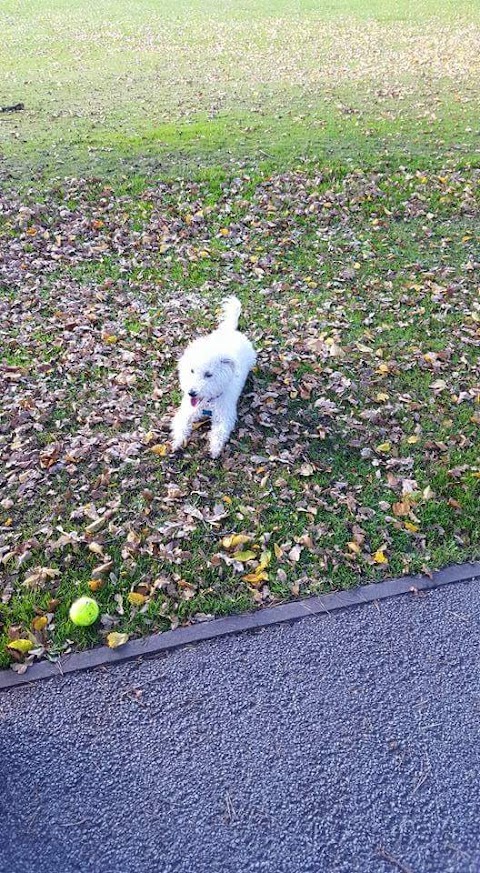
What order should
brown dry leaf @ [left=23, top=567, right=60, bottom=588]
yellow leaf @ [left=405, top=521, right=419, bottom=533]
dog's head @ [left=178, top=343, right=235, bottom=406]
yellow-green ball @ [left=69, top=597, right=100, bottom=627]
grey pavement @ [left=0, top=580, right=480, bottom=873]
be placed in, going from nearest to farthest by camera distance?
grey pavement @ [left=0, top=580, right=480, bottom=873] → yellow-green ball @ [left=69, top=597, right=100, bottom=627] → brown dry leaf @ [left=23, top=567, right=60, bottom=588] → yellow leaf @ [left=405, top=521, right=419, bottom=533] → dog's head @ [left=178, top=343, right=235, bottom=406]

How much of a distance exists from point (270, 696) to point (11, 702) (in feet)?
5.29

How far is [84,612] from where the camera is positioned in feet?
13.4

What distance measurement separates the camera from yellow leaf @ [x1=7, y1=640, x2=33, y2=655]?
398 centimetres

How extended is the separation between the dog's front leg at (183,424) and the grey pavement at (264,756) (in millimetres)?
1891

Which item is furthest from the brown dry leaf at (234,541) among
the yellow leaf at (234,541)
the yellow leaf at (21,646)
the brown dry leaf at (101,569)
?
the yellow leaf at (21,646)

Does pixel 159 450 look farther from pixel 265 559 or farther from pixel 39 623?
pixel 39 623

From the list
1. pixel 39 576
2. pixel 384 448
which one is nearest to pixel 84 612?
pixel 39 576

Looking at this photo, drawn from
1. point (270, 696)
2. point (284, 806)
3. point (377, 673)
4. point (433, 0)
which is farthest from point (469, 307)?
point (433, 0)

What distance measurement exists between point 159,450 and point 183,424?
1.08 feet

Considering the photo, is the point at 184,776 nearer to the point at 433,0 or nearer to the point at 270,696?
the point at 270,696

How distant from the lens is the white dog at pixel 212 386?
5082mm

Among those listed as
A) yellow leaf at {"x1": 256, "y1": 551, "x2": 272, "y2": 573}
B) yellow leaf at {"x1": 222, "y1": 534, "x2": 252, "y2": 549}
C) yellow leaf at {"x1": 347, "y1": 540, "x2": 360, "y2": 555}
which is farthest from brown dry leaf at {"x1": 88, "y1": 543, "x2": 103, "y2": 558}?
yellow leaf at {"x1": 347, "y1": 540, "x2": 360, "y2": 555}

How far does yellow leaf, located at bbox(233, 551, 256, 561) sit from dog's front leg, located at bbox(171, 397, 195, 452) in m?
1.24

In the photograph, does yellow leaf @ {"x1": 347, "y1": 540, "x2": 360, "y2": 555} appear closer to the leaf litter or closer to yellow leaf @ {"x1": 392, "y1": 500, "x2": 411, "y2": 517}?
the leaf litter
